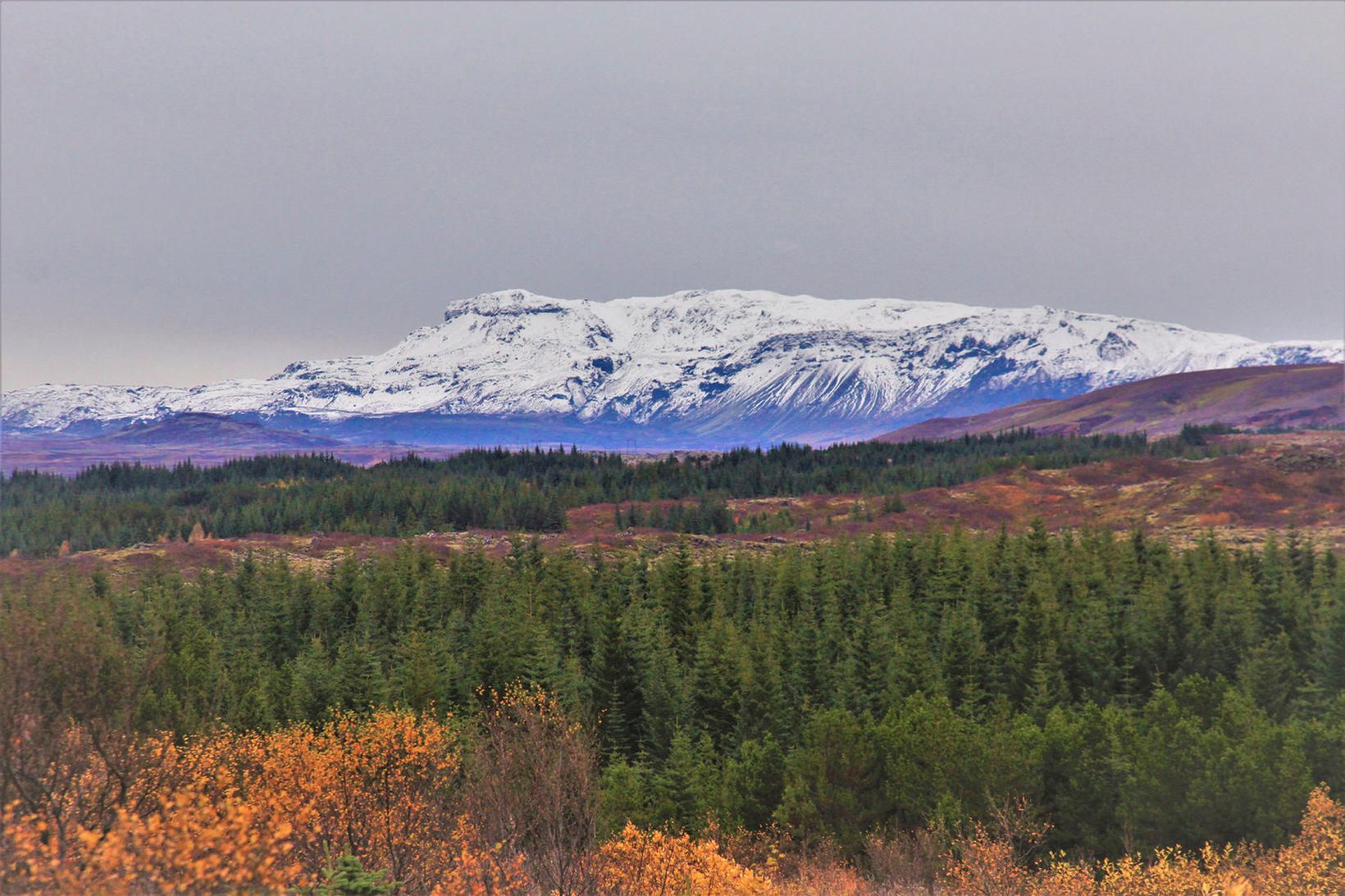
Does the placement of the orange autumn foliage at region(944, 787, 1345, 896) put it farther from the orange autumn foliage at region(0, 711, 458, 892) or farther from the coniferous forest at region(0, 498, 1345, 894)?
the orange autumn foliage at region(0, 711, 458, 892)

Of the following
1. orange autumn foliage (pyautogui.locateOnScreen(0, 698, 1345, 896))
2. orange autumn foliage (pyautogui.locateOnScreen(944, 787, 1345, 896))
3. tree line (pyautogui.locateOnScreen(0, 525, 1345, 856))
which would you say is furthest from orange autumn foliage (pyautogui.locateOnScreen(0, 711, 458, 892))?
orange autumn foliage (pyautogui.locateOnScreen(944, 787, 1345, 896))

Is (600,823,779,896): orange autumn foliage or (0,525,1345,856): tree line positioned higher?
(600,823,779,896): orange autumn foliage

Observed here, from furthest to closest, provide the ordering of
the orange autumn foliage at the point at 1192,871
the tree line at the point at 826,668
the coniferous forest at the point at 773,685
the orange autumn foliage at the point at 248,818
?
the tree line at the point at 826,668 → the orange autumn foliage at the point at 1192,871 → the coniferous forest at the point at 773,685 → the orange autumn foliage at the point at 248,818

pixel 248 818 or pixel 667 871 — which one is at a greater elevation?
pixel 248 818

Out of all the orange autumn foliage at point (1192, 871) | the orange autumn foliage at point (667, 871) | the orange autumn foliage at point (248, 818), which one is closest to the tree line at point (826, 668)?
the orange autumn foliage at point (1192, 871)

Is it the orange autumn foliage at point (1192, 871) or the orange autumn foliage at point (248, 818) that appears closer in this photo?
the orange autumn foliage at point (248, 818)

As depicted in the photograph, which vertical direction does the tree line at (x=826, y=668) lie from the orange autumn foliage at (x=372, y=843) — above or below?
below

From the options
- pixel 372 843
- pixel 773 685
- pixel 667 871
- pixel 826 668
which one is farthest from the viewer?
pixel 826 668

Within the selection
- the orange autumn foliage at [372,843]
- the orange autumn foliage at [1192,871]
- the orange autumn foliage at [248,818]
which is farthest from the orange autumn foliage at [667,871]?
the orange autumn foliage at [1192,871]

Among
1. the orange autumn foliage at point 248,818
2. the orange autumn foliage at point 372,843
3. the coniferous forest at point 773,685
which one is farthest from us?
the coniferous forest at point 773,685

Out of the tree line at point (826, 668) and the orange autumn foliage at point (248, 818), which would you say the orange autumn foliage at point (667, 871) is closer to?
the orange autumn foliage at point (248, 818)

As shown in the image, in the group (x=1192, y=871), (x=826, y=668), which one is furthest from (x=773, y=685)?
(x=1192, y=871)

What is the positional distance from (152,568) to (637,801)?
13407cm

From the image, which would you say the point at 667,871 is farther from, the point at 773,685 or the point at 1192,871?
the point at 773,685
